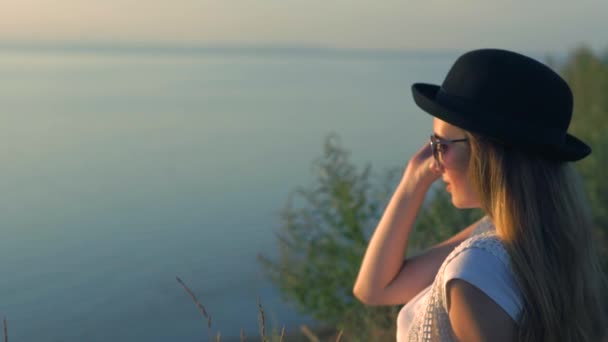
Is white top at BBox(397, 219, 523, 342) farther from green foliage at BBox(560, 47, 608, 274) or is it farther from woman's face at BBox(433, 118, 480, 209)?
green foliage at BBox(560, 47, 608, 274)

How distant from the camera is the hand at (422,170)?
2273 mm

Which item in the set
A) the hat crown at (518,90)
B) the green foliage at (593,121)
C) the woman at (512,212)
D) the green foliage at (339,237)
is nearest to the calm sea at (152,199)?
the green foliage at (339,237)

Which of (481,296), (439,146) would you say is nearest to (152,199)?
(439,146)

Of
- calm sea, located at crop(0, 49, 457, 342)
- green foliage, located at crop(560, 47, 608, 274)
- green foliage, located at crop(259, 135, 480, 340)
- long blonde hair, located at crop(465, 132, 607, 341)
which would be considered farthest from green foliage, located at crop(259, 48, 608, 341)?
long blonde hair, located at crop(465, 132, 607, 341)

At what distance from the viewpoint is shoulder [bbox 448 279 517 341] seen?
5.11ft

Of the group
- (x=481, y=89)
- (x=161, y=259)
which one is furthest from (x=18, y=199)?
(x=481, y=89)

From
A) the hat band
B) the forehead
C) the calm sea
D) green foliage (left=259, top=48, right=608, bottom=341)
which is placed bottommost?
the calm sea

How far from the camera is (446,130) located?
6.17 feet

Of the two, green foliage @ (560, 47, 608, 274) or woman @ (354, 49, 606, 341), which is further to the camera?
green foliage @ (560, 47, 608, 274)

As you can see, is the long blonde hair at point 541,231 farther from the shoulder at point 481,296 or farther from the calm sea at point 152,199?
the calm sea at point 152,199

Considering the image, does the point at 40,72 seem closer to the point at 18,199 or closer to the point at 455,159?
the point at 18,199

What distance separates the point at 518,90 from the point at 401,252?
807 millimetres

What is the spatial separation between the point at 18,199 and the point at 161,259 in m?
1.86

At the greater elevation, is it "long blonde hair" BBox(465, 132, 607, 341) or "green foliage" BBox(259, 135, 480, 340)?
"long blonde hair" BBox(465, 132, 607, 341)
